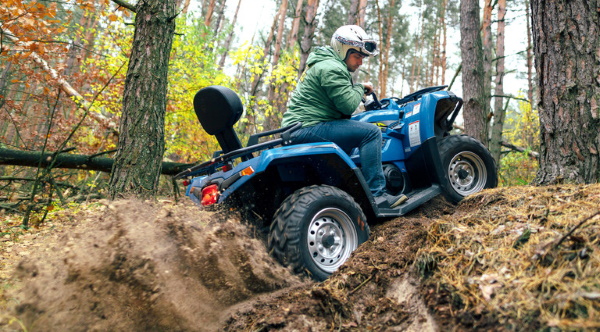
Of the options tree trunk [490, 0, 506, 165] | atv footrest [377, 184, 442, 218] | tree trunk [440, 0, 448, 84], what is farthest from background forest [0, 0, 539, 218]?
tree trunk [440, 0, 448, 84]

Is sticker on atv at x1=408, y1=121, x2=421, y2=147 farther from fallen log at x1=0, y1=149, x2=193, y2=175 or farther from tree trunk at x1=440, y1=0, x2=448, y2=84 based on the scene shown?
tree trunk at x1=440, y1=0, x2=448, y2=84

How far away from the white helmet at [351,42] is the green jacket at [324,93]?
177mm

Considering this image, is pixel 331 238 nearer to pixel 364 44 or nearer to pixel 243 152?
pixel 243 152

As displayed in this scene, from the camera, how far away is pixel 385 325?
213 centimetres

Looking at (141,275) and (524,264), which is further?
(141,275)

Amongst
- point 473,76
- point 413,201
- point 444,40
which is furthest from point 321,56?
point 444,40

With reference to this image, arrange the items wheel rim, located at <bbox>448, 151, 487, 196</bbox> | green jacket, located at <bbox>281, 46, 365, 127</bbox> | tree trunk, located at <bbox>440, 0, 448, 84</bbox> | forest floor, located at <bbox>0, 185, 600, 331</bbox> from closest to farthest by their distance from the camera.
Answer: forest floor, located at <bbox>0, 185, 600, 331</bbox> < green jacket, located at <bbox>281, 46, 365, 127</bbox> < wheel rim, located at <bbox>448, 151, 487, 196</bbox> < tree trunk, located at <bbox>440, 0, 448, 84</bbox>

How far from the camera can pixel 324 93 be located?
4.20m

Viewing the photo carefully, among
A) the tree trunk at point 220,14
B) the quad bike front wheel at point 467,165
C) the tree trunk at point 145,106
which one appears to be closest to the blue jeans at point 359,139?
the quad bike front wheel at point 467,165

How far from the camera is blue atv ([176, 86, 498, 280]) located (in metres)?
3.28

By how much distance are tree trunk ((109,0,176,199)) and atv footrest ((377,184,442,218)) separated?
266cm

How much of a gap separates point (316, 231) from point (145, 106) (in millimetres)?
2609

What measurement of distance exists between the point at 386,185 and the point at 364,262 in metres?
2.09

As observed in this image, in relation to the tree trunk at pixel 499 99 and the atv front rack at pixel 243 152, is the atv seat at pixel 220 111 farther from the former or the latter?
the tree trunk at pixel 499 99
